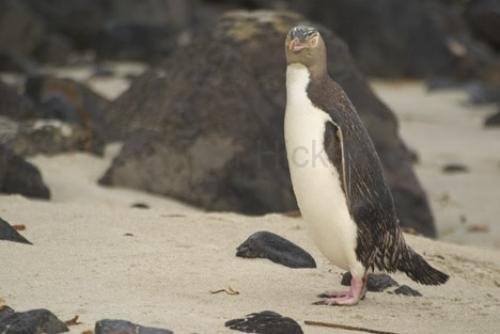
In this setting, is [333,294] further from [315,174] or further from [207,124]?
[207,124]

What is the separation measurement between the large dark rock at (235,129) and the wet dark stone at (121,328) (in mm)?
3602

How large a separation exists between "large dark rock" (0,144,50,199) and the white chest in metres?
2.72

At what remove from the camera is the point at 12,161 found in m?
7.35

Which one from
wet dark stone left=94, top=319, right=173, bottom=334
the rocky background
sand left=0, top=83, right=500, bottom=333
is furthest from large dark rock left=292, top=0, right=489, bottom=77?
wet dark stone left=94, top=319, right=173, bottom=334

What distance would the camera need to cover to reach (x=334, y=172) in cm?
505

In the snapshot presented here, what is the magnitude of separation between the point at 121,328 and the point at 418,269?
5.44 ft

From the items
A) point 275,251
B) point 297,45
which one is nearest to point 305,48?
point 297,45

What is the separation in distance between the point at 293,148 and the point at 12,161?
9.29 feet

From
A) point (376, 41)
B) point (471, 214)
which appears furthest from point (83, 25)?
point (471, 214)

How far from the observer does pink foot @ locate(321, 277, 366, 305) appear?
199 inches

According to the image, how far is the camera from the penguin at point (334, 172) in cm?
504

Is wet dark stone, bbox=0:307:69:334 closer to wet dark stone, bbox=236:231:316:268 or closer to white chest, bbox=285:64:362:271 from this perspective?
white chest, bbox=285:64:362:271

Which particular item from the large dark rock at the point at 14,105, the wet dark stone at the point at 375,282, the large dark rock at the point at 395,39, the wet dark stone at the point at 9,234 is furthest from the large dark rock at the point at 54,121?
the large dark rock at the point at 395,39

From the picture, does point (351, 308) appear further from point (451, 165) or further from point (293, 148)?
point (451, 165)
